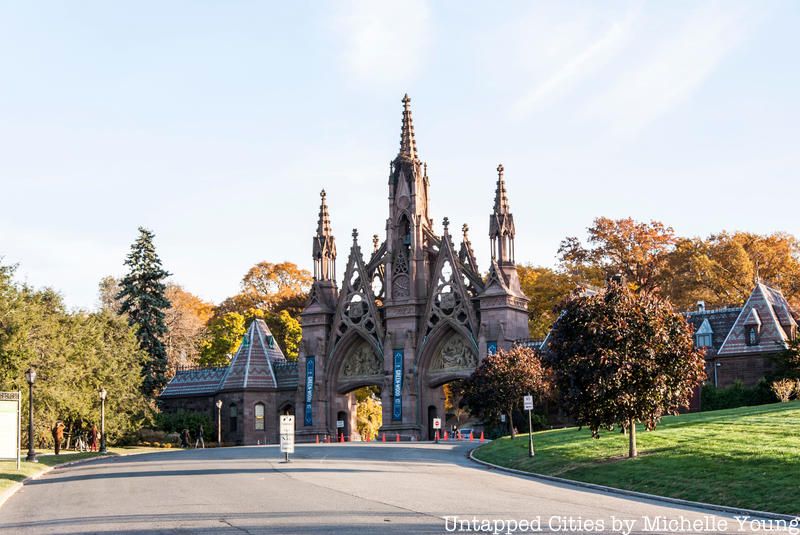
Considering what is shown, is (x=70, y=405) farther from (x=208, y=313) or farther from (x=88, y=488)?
(x=208, y=313)

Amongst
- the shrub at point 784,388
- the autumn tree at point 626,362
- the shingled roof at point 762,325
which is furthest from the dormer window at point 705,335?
the autumn tree at point 626,362

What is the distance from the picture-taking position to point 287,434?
3894 cm

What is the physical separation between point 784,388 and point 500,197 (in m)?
26.4

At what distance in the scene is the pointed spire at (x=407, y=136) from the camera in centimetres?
7525

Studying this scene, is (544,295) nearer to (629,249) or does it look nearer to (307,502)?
(629,249)

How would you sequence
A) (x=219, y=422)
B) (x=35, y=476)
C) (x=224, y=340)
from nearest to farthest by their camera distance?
(x=35, y=476) → (x=219, y=422) → (x=224, y=340)

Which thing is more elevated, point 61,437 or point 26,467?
point 61,437

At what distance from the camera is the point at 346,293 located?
2970 inches

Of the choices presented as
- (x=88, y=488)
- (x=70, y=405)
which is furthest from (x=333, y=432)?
(x=88, y=488)

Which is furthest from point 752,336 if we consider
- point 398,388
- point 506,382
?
point 398,388

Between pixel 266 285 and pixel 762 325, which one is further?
pixel 266 285

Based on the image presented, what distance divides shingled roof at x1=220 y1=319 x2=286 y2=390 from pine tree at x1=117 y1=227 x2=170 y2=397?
5.80 m

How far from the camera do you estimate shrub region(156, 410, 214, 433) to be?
238 ft

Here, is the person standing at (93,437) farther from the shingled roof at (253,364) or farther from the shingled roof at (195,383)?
the shingled roof at (195,383)
